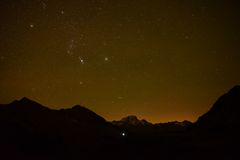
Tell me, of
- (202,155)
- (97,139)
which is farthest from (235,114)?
(202,155)

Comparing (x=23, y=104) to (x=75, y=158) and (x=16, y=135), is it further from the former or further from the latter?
(x=75, y=158)

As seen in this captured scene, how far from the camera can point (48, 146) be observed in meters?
81.2

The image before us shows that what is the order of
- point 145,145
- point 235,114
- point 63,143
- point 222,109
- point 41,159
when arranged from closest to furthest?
point 41,159, point 145,145, point 63,143, point 235,114, point 222,109

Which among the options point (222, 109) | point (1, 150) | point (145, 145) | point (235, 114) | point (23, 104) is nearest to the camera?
point (1, 150)

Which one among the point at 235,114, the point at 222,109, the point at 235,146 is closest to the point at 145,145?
the point at 235,146

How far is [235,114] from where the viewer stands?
436ft

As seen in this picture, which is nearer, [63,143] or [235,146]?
[235,146]

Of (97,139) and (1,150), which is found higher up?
(97,139)

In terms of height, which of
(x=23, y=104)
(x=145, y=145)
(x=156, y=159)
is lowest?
(x=156, y=159)

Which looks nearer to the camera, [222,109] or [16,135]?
[16,135]

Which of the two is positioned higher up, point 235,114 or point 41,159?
point 235,114

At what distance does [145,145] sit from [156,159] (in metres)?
13.5

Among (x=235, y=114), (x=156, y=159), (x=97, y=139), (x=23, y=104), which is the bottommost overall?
(x=156, y=159)

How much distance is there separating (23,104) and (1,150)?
10232 cm
